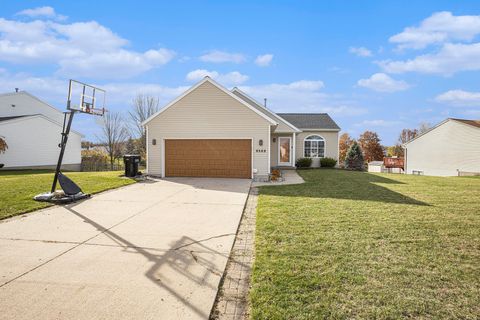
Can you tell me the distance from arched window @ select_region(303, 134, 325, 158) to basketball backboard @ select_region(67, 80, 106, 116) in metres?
16.8

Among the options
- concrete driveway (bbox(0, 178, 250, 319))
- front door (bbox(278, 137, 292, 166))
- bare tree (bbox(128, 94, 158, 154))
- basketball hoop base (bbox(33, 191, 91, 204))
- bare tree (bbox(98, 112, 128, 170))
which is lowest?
concrete driveway (bbox(0, 178, 250, 319))

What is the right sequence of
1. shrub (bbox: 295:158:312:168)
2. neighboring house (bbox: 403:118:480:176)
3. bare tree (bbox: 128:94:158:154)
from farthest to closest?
bare tree (bbox: 128:94:158:154) < shrub (bbox: 295:158:312:168) < neighboring house (bbox: 403:118:480:176)

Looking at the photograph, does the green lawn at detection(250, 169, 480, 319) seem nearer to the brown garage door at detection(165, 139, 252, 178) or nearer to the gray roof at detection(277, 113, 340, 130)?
the brown garage door at detection(165, 139, 252, 178)

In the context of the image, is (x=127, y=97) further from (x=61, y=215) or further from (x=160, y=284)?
(x=160, y=284)

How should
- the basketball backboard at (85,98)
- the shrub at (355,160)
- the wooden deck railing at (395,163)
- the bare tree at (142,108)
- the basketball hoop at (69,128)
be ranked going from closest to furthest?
the basketball hoop at (69,128) → the basketball backboard at (85,98) → the shrub at (355,160) → the wooden deck railing at (395,163) → the bare tree at (142,108)

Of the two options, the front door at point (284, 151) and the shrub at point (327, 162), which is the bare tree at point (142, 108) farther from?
the shrub at point (327, 162)

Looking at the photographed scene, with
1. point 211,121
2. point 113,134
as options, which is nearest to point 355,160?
point 211,121

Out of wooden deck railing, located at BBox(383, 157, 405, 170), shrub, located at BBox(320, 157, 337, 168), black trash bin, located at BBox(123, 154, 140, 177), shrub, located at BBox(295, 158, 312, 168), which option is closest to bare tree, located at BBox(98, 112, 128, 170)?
black trash bin, located at BBox(123, 154, 140, 177)

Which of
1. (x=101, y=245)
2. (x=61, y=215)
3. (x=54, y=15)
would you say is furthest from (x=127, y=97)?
(x=101, y=245)

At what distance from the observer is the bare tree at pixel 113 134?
112 ft

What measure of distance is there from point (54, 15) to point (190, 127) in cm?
741

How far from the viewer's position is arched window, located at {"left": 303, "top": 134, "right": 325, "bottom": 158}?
75.9 ft

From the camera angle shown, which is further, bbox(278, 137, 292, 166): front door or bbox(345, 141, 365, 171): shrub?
bbox(345, 141, 365, 171): shrub

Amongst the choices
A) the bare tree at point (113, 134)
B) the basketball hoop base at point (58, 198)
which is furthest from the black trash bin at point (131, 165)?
the bare tree at point (113, 134)
